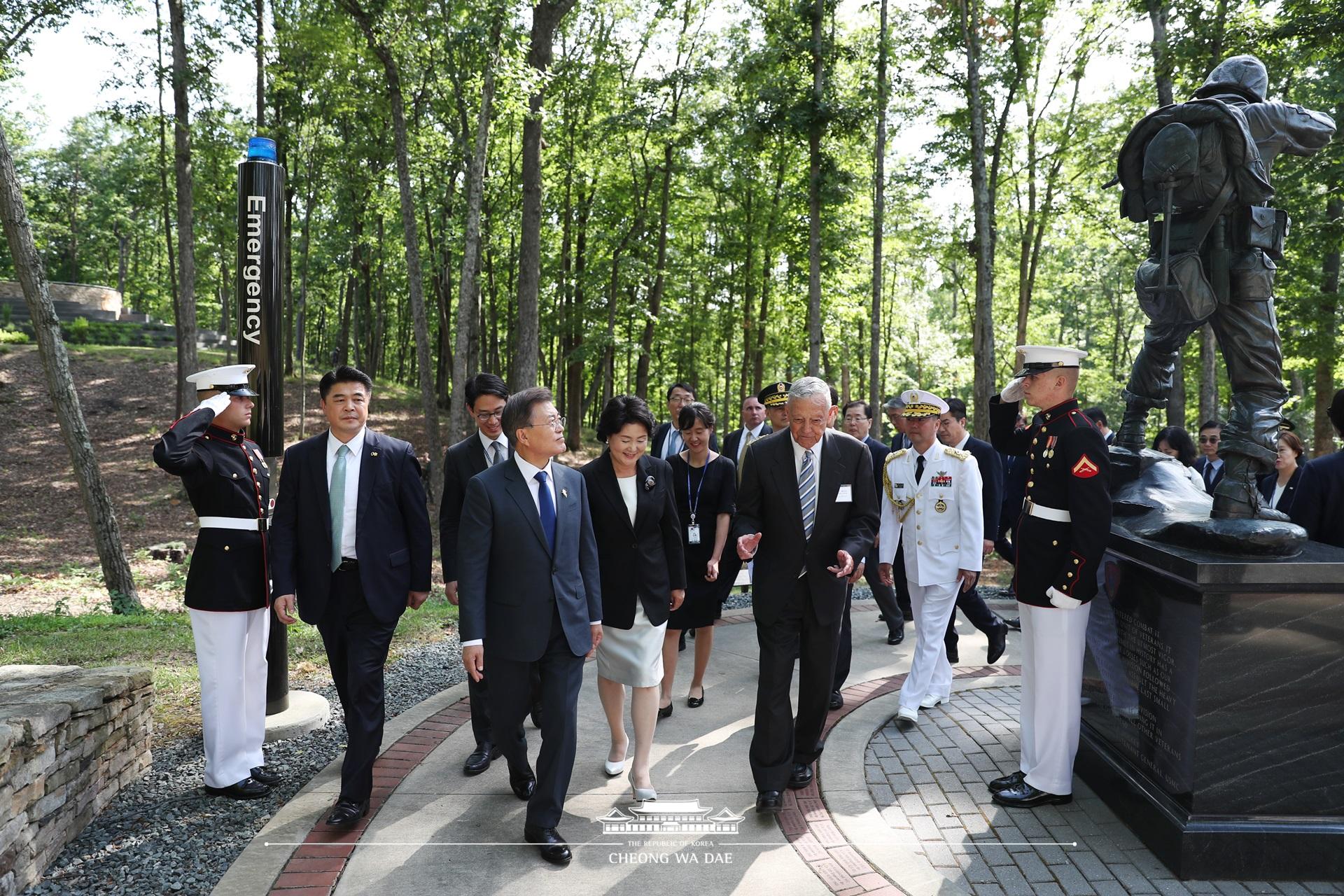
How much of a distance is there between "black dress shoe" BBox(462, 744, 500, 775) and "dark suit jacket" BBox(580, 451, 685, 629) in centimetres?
117

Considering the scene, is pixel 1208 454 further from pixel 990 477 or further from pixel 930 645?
pixel 930 645

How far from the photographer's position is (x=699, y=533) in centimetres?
596

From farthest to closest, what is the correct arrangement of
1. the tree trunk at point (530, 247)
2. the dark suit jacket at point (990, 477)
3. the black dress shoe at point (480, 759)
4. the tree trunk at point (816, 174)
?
the tree trunk at point (816, 174) → the tree trunk at point (530, 247) → the dark suit jacket at point (990, 477) → the black dress shoe at point (480, 759)

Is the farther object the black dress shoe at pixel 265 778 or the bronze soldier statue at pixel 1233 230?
the black dress shoe at pixel 265 778

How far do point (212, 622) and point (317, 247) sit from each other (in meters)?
30.2

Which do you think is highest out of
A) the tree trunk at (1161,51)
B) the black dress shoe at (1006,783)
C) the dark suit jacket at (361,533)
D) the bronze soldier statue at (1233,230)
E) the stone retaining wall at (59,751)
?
the tree trunk at (1161,51)

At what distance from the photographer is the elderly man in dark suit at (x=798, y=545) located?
4383 millimetres

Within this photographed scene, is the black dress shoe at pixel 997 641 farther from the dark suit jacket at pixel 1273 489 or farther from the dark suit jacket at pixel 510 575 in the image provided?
the dark suit jacket at pixel 510 575

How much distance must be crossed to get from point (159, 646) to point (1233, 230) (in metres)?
8.20

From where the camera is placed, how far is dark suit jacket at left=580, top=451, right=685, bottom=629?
4473mm

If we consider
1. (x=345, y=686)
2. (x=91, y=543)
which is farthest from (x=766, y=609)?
(x=91, y=543)

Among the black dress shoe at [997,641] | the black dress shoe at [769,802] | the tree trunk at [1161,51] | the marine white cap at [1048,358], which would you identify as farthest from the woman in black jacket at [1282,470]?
the tree trunk at [1161,51]

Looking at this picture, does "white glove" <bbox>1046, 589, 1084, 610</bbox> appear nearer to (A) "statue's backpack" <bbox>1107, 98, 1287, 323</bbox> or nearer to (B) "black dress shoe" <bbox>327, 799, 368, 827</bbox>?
(A) "statue's backpack" <bbox>1107, 98, 1287, 323</bbox>

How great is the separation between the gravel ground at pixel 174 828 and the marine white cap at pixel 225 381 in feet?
7.02
